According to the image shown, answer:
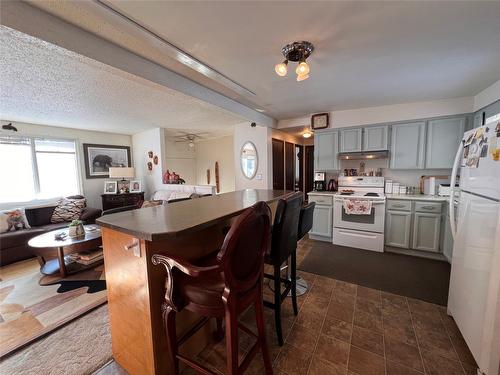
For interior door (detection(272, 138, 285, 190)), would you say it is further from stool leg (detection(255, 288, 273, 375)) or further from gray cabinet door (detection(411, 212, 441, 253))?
stool leg (detection(255, 288, 273, 375))

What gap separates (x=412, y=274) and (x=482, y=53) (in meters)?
2.46

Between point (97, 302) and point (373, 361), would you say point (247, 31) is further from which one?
point (97, 302)

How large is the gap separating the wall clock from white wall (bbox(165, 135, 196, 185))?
422cm

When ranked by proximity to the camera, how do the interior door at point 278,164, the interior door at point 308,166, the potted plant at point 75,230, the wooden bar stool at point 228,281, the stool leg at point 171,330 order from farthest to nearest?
the interior door at point 308,166
the interior door at point 278,164
the potted plant at point 75,230
the stool leg at point 171,330
the wooden bar stool at point 228,281

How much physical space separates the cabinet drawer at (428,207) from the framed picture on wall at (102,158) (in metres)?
6.57

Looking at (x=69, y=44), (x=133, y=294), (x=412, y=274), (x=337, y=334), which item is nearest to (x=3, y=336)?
(x=133, y=294)

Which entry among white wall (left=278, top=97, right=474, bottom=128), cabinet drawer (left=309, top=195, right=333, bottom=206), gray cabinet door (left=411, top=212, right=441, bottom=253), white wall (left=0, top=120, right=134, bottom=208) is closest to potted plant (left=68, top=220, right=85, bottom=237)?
white wall (left=0, top=120, right=134, bottom=208)

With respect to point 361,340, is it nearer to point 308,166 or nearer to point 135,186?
point 308,166

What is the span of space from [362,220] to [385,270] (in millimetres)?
886

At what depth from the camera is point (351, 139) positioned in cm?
372

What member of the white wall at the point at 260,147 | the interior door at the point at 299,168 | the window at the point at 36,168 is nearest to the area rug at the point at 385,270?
the white wall at the point at 260,147

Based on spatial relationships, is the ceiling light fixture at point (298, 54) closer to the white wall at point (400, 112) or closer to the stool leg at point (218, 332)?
the stool leg at point (218, 332)

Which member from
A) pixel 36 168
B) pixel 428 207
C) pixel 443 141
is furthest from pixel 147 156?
pixel 443 141

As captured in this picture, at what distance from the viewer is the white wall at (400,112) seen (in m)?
3.04
